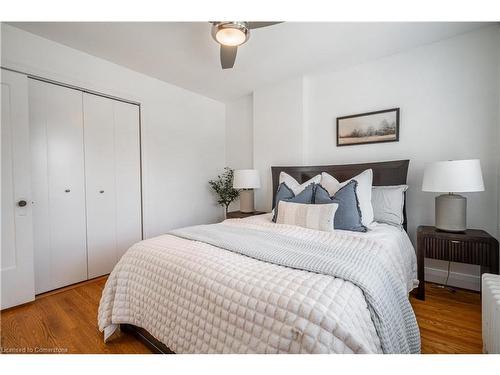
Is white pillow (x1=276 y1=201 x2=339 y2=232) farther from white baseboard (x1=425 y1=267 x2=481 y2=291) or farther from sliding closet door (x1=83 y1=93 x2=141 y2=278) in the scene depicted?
sliding closet door (x1=83 y1=93 x2=141 y2=278)

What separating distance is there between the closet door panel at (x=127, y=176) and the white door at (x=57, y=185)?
37 centimetres

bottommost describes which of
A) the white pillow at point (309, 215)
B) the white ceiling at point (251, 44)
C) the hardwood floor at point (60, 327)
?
the hardwood floor at point (60, 327)

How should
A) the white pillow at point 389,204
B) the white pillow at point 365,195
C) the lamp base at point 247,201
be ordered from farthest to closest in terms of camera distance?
the lamp base at point 247,201 < the white pillow at point 389,204 < the white pillow at point 365,195

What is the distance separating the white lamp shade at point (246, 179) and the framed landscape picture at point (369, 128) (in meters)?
1.18

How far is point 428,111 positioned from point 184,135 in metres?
3.09

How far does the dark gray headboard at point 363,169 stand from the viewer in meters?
2.35

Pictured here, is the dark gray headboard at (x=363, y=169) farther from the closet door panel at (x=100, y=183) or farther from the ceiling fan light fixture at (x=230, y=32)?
the closet door panel at (x=100, y=183)

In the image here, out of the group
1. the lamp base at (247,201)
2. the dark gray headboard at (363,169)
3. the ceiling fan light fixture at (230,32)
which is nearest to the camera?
the ceiling fan light fixture at (230,32)

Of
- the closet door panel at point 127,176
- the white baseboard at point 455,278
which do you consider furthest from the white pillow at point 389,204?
the closet door panel at point 127,176

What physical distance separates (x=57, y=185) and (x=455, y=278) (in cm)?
412

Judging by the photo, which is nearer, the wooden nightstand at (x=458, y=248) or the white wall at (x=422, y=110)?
the wooden nightstand at (x=458, y=248)

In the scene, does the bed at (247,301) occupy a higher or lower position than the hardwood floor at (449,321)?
higher

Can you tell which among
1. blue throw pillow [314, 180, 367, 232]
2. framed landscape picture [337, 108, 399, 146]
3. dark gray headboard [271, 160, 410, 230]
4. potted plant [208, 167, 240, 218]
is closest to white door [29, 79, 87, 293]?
potted plant [208, 167, 240, 218]
